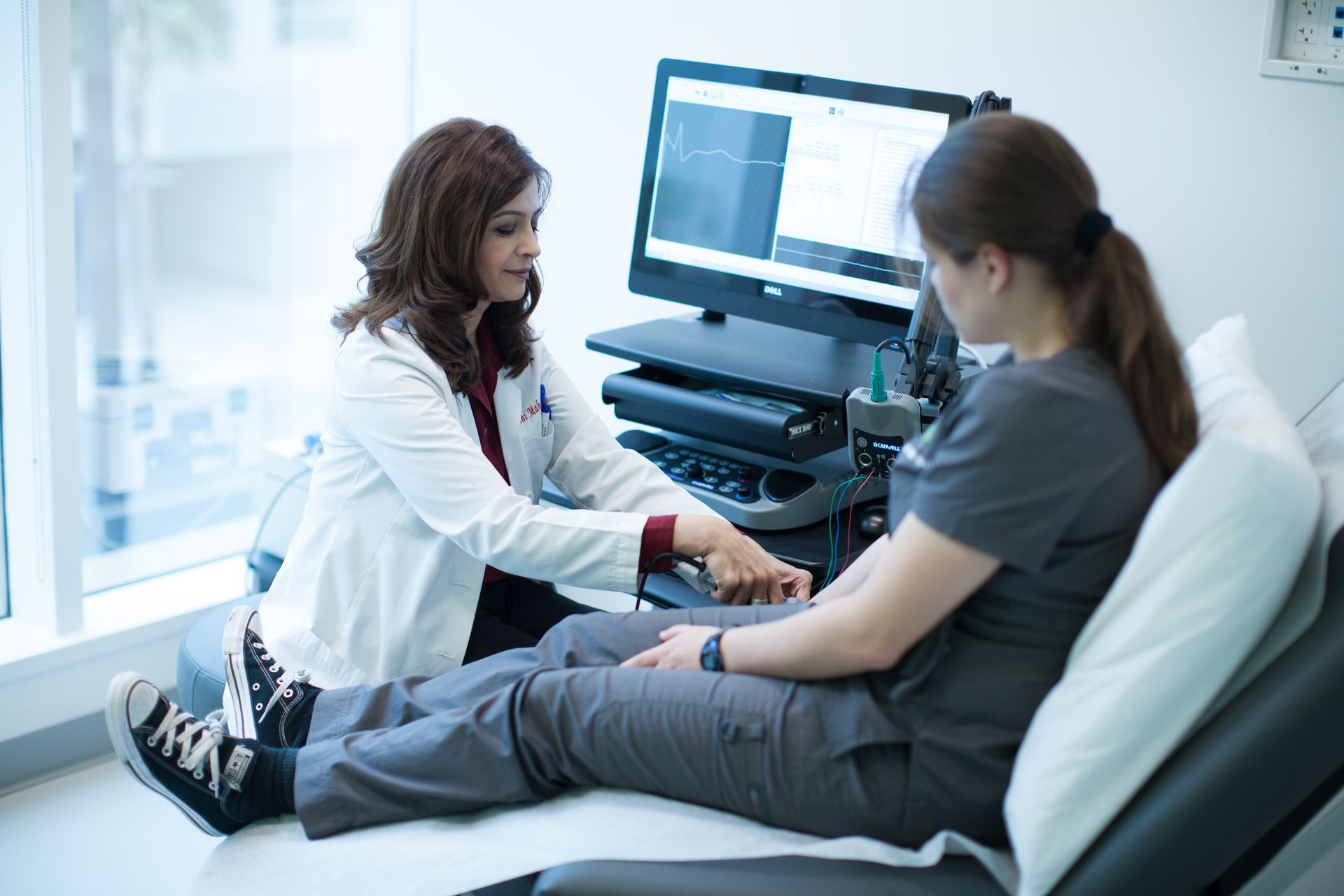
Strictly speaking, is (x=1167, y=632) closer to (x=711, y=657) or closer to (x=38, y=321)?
(x=711, y=657)

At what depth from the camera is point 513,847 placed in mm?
1200

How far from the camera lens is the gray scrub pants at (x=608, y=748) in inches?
45.4

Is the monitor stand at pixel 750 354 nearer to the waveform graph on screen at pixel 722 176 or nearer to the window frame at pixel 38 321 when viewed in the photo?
the waveform graph on screen at pixel 722 176

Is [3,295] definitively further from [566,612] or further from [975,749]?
[975,749]

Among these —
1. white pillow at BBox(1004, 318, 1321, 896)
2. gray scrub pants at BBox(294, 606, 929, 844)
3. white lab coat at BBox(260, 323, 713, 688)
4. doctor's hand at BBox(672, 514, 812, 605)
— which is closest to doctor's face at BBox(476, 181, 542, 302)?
white lab coat at BBox(260, 323, 713, 688)

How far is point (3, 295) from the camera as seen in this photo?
212 centimetres

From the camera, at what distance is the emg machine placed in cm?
168

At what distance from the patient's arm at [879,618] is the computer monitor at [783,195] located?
0.75 metres

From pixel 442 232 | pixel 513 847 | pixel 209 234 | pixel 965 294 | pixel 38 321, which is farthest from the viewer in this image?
pixel 209 234

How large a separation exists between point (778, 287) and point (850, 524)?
1.51 feet

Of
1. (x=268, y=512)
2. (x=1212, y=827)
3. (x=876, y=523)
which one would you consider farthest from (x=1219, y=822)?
(x=268, y=512)

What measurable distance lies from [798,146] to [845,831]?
1.14 meters

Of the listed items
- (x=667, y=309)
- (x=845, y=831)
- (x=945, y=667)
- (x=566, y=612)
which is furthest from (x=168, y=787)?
(x=667, y=309)

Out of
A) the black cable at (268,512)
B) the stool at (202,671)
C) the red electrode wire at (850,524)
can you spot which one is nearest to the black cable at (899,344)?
the red electrode wire at (850,524)
